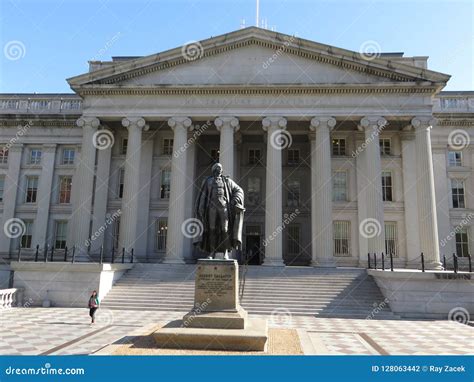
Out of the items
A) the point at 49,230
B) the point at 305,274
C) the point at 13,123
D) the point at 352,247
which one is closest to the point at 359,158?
the point at 352,247

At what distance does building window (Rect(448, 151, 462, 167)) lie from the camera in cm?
3284

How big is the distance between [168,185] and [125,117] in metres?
6.42

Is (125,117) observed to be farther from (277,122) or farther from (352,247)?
(352,247)

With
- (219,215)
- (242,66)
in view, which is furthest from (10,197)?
(219,215)

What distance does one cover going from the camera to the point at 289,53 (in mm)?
29219

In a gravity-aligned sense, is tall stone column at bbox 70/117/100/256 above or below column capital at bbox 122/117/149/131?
below

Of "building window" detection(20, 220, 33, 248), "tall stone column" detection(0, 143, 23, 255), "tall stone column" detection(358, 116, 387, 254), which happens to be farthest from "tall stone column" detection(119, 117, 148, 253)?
"tall stone column" detection(358, 116, 387, 254)

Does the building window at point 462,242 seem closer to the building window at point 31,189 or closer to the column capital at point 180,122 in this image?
the column capital at point 180,122

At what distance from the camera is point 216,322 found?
10148mm

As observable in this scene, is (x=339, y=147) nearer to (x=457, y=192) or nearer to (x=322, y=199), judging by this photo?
(x=322, y=199)

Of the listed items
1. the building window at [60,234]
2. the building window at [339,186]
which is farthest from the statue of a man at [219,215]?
the building window at [60,234]

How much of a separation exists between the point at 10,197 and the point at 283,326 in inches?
1141

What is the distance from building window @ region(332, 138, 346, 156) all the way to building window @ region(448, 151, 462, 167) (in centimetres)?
875

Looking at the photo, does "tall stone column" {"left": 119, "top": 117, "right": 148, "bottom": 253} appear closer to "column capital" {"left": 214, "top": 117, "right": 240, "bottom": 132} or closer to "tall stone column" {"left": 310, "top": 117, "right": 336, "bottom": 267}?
A: "column capital" {"left": 214, "top": 117, "right": 240, "bottom": 132}
